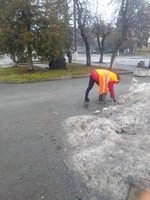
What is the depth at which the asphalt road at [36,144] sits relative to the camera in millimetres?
4262

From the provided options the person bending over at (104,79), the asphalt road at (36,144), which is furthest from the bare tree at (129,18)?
the person bending over at (104,79)

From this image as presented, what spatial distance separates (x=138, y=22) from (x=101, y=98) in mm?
12015

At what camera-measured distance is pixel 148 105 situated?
759cm

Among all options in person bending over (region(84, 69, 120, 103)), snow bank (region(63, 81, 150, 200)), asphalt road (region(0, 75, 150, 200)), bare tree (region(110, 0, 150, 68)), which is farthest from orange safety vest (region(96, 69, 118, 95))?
bare tree (region(110, 0, 150, 68))

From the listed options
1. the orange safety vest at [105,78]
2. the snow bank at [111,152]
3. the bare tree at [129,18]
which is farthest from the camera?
the bare tree at [129,18]

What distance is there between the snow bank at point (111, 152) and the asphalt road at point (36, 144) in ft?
0.67

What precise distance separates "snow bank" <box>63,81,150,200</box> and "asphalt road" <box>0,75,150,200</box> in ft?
0.67

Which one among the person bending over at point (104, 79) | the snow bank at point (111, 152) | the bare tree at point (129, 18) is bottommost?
the snow bank at point (111, 152)

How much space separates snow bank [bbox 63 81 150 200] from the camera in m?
4.18

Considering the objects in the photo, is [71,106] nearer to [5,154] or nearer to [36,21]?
[5,154]

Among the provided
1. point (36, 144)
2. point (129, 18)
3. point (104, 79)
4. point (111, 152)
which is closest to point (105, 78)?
point (104, 79)

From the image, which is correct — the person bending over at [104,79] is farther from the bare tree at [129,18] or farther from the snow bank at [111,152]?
the bare tree at [129,18]

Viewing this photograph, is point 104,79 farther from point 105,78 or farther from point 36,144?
point 36,144

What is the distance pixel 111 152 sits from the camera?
4996mm
